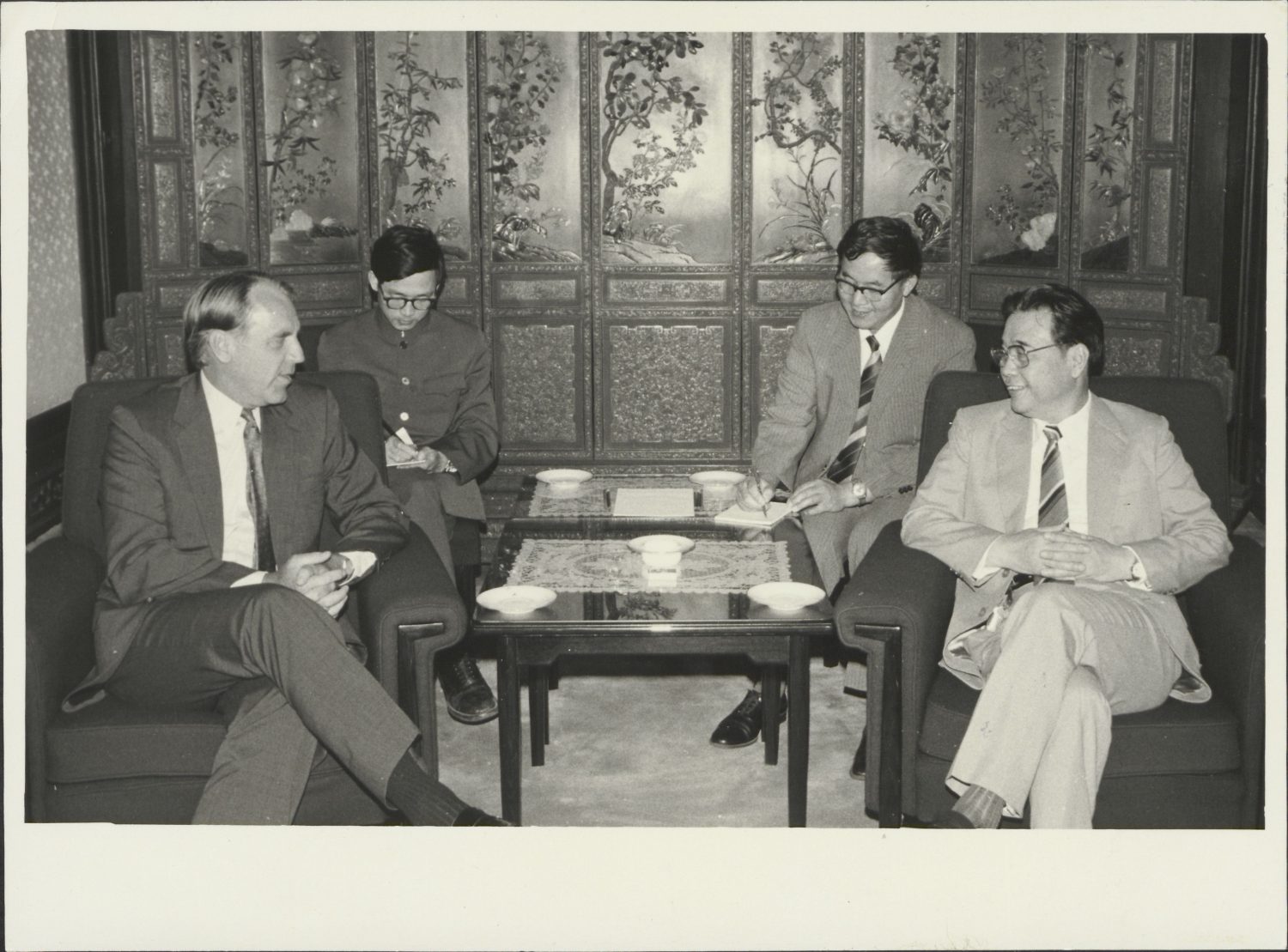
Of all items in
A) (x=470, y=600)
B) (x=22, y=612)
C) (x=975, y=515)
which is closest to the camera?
(x=22, y=612)

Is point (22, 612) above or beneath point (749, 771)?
above

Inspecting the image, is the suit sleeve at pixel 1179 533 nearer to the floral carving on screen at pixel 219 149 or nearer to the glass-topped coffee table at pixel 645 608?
the glass-topped coffee table at pixel 645 608

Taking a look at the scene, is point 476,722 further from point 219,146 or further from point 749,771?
point 219,146

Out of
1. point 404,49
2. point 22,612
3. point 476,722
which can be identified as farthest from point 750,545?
point 404,49

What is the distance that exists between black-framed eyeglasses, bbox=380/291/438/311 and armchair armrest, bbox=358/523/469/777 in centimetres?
133

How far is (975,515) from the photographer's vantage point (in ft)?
10.4

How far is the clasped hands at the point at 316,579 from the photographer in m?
2.94

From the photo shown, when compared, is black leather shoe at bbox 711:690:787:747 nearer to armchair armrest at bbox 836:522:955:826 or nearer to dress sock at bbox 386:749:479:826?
armchair armrest at bbox 836:522:955:826

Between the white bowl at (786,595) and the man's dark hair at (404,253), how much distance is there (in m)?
1.61

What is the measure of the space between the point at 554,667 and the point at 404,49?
281cm

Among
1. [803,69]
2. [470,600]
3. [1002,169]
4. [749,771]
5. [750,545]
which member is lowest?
[749,771]

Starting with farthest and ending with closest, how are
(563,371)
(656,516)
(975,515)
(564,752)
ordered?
(563,371)
(564,752)
(656,516)
(975,515)

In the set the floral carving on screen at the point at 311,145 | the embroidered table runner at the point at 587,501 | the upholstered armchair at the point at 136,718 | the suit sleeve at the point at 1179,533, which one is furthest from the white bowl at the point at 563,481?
the floral carving on screen at the point at 311,145

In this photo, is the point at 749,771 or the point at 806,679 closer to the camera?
the point at 806,679
